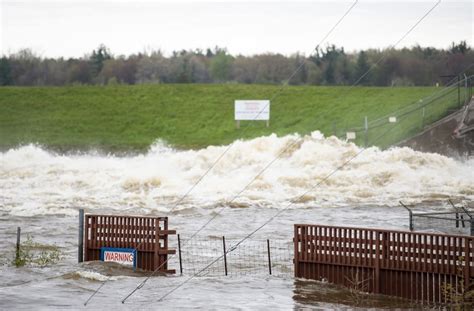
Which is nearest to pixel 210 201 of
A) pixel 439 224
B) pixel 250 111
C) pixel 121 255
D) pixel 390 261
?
pixel 439 224

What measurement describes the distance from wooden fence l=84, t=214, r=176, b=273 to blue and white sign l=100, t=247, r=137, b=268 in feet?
0.35

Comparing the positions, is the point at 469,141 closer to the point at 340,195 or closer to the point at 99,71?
the point at 340,195

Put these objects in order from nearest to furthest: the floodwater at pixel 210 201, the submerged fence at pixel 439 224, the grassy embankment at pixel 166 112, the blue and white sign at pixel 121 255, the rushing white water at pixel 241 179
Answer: the floodwater at pixel 210 201, the blue and white sign at pixel 121 255, the submerged fence at pixel 439 224, the rushing white water at pixel 241 179, the grassy embankment at pixel 166 112

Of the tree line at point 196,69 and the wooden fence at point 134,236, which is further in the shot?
the tree line at point 196,69

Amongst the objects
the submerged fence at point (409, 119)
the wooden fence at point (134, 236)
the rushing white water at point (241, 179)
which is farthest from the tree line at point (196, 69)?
the wooden fence at point (134, 236)

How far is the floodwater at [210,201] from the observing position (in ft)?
66.2

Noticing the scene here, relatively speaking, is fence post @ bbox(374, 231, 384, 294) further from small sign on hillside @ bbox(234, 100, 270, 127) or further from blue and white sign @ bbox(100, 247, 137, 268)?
small sign on hillside @ bbox(234, 100, 270, 127)

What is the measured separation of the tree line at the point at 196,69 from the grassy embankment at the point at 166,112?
10.5 feet

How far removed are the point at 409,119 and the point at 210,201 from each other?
73.2ft

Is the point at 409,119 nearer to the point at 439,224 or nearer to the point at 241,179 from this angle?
the point at 241,179

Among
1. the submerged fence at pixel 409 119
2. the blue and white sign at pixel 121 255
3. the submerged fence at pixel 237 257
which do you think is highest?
the submerged fence at pixel 409 119

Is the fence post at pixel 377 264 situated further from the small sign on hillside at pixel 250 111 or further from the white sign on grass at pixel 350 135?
the small sign on hillside at pixel 250 111

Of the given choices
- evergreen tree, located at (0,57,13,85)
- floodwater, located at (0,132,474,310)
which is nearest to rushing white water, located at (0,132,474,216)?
floodwater, located at (0,132,474,310)

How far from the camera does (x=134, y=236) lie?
22.3 m
